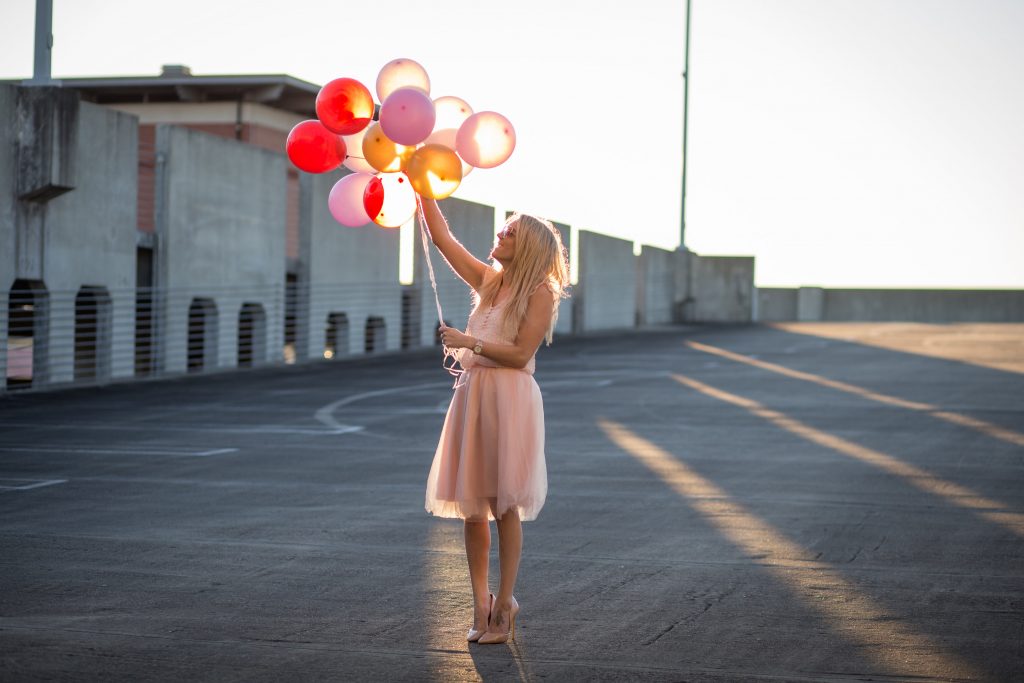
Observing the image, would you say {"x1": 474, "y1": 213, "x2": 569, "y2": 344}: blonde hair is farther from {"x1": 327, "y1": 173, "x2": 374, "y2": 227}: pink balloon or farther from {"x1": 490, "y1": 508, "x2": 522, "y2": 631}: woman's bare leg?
{"x1": 327, "y1": 173, "x2": 374, "y2": 227}: pink balloon

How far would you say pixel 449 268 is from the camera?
34188 mm

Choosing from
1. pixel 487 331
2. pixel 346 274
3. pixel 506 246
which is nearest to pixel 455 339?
pixel 487 331

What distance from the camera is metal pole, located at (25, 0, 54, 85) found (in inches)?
808

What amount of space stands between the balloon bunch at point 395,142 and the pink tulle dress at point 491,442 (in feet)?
2.73

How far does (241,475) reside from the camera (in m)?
12.4

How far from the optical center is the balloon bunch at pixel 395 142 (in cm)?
679

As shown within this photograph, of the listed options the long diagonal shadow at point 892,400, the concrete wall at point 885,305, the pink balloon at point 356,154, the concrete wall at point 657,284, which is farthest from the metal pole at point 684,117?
the pink balloon at point 356,154

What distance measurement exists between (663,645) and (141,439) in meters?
10.3

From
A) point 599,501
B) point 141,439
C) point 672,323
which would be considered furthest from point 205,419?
point 672,323

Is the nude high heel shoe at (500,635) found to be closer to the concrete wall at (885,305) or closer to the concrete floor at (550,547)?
the concrete floor at (550,547)

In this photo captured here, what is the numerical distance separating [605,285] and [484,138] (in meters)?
34.4

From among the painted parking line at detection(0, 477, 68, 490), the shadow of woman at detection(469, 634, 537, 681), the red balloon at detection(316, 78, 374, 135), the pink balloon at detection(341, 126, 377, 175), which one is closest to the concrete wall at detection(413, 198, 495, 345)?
the painted parking line at detection(0, 477, 68, 490)

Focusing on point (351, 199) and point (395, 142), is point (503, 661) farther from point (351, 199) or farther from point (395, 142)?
point (351, 199)

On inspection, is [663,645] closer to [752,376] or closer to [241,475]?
[241,475]
